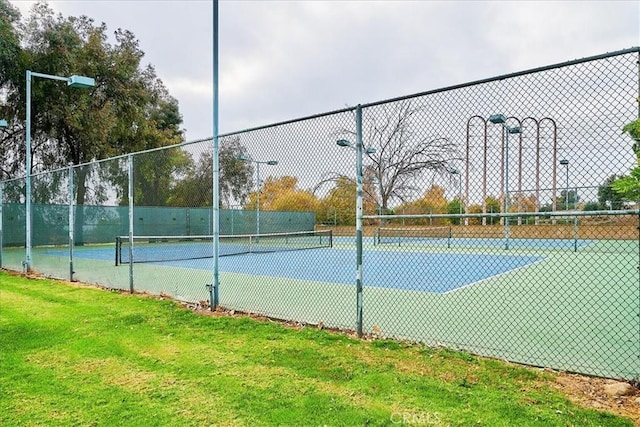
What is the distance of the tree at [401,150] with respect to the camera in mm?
4332

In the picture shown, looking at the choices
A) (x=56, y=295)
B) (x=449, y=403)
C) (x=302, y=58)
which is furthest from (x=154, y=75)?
(x=449, y=403)

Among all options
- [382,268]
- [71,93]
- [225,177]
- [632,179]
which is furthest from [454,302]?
[71,93]

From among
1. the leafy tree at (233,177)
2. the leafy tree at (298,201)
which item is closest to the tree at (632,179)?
the leafy tree at (298,201)

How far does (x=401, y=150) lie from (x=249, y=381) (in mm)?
2676

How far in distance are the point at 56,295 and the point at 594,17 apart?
8.47 m

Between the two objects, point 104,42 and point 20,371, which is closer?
point 20,371

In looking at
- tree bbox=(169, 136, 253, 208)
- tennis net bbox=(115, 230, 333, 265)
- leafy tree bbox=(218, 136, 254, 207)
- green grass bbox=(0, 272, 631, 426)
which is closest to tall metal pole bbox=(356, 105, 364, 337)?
green grass bbox=(0, 272, 631, 426)

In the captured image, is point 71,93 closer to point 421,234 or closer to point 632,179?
point 421,234

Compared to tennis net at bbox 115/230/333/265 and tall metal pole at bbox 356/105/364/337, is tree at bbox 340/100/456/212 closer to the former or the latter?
tall metal pole at bbox 356/105/364/337

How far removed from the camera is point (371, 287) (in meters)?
7.91

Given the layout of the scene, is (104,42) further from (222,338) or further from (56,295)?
(222,338)

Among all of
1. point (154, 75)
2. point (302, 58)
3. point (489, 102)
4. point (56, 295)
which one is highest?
point (154, 75)

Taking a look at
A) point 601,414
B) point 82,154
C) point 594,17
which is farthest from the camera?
point 82,154

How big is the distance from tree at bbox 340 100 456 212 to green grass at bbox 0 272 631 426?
5.32ft
